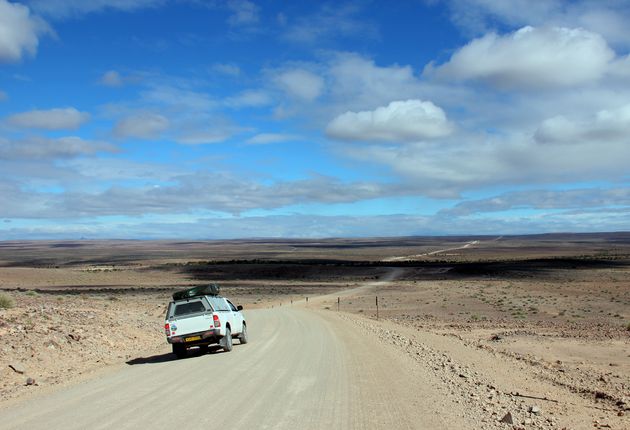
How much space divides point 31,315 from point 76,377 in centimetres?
784

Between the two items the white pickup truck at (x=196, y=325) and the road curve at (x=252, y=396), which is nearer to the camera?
the road curve at (x=252, y=396)

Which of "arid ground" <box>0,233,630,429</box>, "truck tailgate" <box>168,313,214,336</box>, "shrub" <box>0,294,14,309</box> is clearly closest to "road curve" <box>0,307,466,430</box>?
"arid ground" <box>0,233,630,429</box>

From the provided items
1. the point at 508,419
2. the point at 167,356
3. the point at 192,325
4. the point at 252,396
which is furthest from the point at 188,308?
the point at 508,419

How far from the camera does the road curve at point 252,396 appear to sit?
29.1ft

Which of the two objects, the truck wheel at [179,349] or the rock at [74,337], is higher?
the rock at [74,337]

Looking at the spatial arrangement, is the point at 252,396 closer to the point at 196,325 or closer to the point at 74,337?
the point at 196,325

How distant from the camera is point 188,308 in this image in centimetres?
→ 1795

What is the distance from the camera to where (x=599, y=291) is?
48.2 meters

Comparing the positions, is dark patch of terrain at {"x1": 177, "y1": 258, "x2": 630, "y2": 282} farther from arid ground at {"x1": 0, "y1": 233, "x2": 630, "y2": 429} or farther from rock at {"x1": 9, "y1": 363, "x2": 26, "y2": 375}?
rock at {"x1": 9, "y1": 363, "x2": 26, "y2": 375}

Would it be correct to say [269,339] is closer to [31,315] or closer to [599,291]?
[31,315]

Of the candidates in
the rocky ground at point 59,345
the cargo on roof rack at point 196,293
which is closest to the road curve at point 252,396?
the rocky ground at point 59,345

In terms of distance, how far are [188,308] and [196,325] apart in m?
0.94

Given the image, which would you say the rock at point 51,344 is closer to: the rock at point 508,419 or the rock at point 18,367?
the rock at point 18,367

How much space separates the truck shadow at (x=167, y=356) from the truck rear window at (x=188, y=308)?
1355 mm
